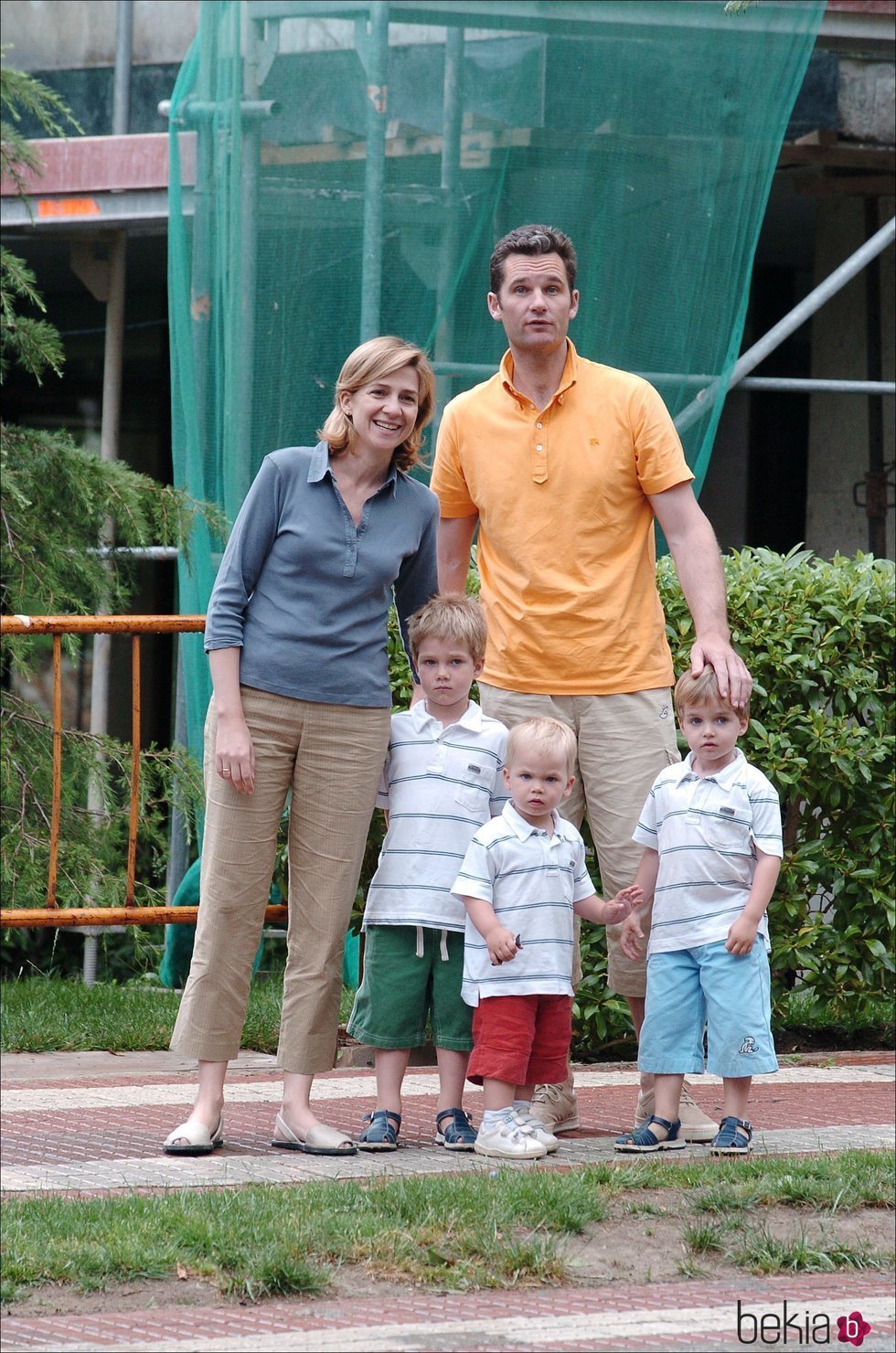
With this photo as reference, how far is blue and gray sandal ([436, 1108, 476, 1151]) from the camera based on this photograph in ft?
14.3

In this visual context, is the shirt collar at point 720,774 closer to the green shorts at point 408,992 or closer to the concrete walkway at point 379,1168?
the green shorts at point 408,992

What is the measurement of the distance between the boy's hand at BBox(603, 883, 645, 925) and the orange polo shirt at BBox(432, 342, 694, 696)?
0.51 m

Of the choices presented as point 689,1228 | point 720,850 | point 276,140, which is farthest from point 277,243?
point 689,1228

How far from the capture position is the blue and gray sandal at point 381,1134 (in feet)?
14.1

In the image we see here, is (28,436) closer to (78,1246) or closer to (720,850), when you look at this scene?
(720,850)

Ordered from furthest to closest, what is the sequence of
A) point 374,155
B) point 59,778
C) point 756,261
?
point 756,261 → point 374,155 → point 59,778

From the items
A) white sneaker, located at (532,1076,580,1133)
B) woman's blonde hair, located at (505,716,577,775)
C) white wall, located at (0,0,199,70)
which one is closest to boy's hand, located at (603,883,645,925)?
woman's blonde hair, located at (505,716,577,775)

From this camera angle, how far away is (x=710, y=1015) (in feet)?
14.3

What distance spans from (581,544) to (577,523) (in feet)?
0.18

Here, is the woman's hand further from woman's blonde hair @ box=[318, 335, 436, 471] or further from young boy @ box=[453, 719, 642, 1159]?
woman's blonde hair @ box=[318, 335, 436, 471]

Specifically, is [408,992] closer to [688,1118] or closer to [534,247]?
[688,1118]

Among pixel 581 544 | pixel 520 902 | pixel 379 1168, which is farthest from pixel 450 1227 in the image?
pixel 581 544

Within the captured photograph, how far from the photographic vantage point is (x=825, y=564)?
20.5ft

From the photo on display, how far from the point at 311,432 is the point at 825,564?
2.28 metres
